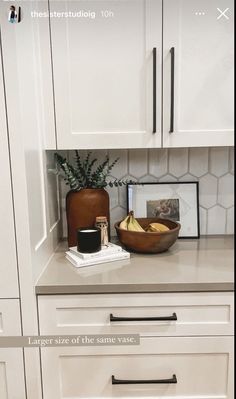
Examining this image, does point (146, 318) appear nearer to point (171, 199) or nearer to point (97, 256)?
point (97, 256)

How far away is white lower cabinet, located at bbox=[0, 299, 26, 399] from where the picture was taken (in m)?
1.12

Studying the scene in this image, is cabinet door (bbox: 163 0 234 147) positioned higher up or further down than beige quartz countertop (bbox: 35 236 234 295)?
higher up

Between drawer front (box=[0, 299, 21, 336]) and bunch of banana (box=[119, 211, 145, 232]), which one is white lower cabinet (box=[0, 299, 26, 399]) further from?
bunch of banana (box=[119, 211, 145, 232])

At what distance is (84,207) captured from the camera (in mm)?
1443

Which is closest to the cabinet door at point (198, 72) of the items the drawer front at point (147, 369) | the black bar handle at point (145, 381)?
the drawer front at point (147, 369)

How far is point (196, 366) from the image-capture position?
3.83 feet

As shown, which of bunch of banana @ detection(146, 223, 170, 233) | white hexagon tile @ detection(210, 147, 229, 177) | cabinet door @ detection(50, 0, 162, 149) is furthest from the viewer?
white hexagon tile @ detection(210, 147, 229, 177)

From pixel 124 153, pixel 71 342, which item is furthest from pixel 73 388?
pixel 124 153

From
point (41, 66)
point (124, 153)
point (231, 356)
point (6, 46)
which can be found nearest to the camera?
point (6, 46)

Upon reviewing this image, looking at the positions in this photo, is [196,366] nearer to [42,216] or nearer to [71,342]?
[71,342]

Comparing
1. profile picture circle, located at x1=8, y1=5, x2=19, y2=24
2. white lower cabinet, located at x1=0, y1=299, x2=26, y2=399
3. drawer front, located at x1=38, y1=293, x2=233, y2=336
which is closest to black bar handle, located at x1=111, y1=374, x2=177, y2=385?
drawer front, located at x1=38, y1=293, x2=233, y2=336

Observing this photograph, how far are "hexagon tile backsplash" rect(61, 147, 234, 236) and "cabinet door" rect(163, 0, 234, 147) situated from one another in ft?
0.92

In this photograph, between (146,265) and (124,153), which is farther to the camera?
(124,153)

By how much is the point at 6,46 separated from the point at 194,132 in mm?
747
